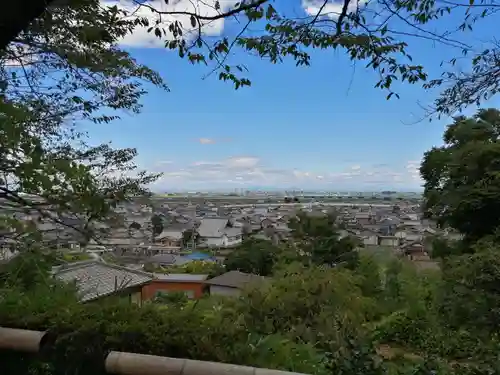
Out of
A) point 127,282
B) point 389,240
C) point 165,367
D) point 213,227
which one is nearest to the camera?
point 165,367

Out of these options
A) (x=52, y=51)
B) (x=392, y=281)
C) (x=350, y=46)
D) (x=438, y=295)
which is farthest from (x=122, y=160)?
(x=392, y=281)

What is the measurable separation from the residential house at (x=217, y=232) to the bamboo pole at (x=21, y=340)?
18.5 metres

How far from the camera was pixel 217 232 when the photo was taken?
20969 millimetres

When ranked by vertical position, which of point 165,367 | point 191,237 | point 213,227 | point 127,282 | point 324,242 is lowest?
point 191,237

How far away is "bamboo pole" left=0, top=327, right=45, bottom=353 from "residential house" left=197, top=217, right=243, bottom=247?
18.5 meters

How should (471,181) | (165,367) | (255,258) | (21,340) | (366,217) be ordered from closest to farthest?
(165,367), (21,340), (471,181), (255,258), (366,217)

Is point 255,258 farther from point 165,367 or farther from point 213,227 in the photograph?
point 165,367

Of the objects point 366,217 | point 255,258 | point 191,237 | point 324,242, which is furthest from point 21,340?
point 366,217

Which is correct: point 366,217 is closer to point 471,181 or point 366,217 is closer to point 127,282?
point 471,181

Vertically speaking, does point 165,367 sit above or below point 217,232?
above

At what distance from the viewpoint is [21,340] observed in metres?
1.69

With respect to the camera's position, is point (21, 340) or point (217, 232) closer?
point (21, 340)

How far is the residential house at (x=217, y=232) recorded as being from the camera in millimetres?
20578

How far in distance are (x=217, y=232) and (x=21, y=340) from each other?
19355mm
